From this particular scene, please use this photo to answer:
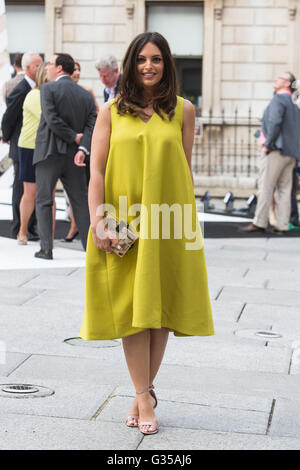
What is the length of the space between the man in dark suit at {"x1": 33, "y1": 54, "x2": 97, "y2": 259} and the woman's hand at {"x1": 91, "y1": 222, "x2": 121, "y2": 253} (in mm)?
4126

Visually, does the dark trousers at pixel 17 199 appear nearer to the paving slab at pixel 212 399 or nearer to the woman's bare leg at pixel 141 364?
the paving slab at pixel 212 399

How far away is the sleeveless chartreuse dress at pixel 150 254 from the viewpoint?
139 inches

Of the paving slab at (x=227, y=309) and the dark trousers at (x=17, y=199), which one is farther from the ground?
the dark trousers at (x=17, y=199)

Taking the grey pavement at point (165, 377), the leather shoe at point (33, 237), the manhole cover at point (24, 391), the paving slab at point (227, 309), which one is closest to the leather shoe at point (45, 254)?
the grey pavement at point (165, 377)

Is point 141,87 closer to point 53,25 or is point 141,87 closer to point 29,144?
point 29,144

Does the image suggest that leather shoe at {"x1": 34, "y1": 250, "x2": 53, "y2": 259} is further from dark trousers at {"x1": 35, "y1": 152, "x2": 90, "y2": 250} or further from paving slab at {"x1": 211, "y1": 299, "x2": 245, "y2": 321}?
paving slab at {"x1": 211, "y1": 299, "x2": 245, "y2": 321}

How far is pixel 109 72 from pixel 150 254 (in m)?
5.38

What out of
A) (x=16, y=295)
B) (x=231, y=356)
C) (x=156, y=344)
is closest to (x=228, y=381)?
(x=231, y=356)

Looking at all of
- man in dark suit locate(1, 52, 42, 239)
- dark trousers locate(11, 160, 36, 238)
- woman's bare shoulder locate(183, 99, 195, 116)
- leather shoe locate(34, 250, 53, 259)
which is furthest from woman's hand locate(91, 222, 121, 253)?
dark trousers locate(11, 160, 36, 238)

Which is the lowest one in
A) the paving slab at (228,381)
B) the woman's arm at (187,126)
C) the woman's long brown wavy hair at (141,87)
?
the paving slab at (228,381)

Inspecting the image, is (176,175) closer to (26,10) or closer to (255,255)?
(255,255)

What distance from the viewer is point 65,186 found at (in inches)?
312

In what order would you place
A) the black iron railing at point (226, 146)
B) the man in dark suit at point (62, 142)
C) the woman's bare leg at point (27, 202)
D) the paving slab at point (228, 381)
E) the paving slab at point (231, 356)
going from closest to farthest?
the paving slab at point (228, 381), the paving slab at point (231, 356), the man in dark suit at point (62, 142), the woman's bare leg at point (27, 202), the black iron railing at point (226, 146)

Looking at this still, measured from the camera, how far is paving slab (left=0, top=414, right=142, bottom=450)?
3.35 meters
